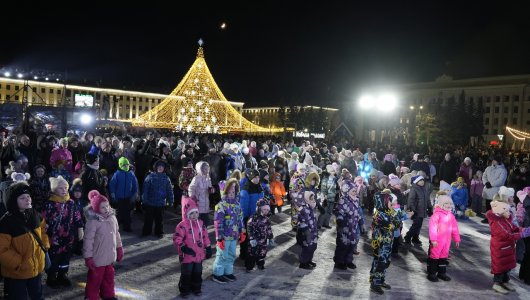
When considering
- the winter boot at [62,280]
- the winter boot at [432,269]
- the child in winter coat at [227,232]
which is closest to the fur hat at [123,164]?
the child in winter coat at [227,232]

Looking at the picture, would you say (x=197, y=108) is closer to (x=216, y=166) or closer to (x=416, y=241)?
(x=216, y=166)

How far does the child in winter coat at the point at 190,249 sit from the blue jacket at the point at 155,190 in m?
2.80

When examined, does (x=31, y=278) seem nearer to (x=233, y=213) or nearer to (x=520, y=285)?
(x=233, y=213)

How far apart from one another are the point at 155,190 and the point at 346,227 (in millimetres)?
3729

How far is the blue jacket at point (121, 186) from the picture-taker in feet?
29.3

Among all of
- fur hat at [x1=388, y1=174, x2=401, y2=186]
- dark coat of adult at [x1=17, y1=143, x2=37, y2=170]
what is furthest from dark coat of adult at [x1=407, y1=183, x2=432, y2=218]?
dark coat of adult at [x1=17, y1=143, x2=37, y2=170]

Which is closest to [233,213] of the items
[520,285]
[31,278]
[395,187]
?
[31,278]

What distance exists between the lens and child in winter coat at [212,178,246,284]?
650 cm

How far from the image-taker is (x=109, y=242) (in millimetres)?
5242

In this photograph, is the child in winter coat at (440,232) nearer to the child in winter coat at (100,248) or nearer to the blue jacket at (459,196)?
the child in winter coat at (100,248)

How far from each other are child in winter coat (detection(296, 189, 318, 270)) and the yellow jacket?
13.1ft

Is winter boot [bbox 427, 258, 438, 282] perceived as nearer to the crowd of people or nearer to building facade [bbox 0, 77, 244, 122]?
the crowd of people

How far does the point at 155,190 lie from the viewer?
8586 mm

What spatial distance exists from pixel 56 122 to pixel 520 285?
2062 centimetres
